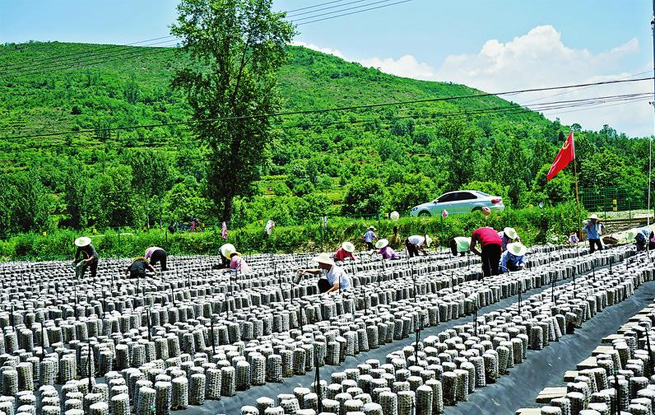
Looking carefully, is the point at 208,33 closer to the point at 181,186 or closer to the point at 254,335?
the point at 254,335

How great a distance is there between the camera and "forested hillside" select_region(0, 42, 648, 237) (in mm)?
51625

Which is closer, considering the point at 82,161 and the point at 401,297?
the point at 401,297

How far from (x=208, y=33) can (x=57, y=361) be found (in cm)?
2819

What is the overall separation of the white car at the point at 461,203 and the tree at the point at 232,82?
9959mm

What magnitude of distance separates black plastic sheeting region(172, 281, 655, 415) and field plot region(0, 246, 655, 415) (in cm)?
2

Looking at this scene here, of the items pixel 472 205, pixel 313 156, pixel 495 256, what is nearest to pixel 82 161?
pixel 313 156

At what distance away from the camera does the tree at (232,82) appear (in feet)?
108

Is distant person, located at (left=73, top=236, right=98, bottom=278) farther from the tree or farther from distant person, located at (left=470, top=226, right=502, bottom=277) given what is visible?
the tree

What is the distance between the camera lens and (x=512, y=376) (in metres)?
6.68

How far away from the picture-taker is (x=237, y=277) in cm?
1448

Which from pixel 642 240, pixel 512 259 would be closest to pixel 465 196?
pixel 642 240

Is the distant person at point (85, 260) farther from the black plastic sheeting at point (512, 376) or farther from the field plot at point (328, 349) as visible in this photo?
the black plastic sheeting at point (512, 376)

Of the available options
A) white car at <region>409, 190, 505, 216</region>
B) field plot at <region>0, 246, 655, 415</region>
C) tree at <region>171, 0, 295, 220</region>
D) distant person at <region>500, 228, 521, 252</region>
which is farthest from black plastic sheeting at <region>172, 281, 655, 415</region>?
tree at <region>171, 0, 295, 220</region>

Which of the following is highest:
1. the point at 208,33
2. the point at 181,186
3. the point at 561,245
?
the point at 208,33
